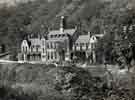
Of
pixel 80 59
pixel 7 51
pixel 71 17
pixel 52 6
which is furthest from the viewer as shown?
pixel 7 51

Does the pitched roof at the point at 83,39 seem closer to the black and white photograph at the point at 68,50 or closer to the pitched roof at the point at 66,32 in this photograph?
the black and white photograph at the point at 68,50

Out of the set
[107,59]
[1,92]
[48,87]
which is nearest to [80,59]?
[107,59]

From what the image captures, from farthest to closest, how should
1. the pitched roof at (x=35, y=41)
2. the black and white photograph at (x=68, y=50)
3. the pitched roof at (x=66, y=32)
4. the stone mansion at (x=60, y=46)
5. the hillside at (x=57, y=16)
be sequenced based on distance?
the pitched roof at (x=35, y=41) → the pitched roof at (x=66, y=32) → the stone mansion at (x=60, y=46) → the hillside at (x=57, y=16) → the black and white photograph at (x=68, y=50)

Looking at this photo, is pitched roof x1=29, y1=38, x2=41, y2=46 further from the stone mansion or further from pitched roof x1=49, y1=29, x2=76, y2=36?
pitched roof x1=49, y1=29, x2=76, y2=36

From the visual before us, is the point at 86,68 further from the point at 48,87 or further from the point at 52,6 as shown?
the point at 52,6

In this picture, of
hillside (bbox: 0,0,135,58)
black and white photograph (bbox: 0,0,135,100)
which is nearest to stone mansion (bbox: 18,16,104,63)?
black and white photograph (bbox: 0,0,135,100)

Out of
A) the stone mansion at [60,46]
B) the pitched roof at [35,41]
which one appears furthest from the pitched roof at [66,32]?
the pitched roof at [35,41]

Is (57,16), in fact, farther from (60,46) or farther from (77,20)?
(60,46)
